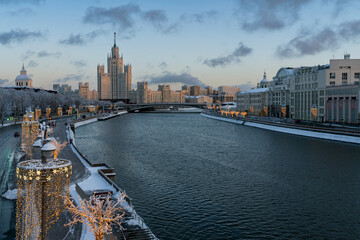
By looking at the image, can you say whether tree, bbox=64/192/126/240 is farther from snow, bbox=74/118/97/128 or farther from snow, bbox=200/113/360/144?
snow, bbox=74/118/97/128

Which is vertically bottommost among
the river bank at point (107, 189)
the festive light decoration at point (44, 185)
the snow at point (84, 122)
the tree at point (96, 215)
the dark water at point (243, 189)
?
the dark water at point (243, 189)

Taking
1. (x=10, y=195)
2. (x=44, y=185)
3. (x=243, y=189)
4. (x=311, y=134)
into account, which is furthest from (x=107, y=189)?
(x=311, y=134)

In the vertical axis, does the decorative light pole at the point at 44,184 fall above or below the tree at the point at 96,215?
above

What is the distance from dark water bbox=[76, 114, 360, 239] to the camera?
18422 mm

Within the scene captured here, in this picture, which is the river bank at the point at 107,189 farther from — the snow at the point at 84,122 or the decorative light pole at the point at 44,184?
the snow at the point at 84,122

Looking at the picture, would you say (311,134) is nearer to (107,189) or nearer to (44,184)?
(107,189)

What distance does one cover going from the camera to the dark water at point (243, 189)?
725 inches

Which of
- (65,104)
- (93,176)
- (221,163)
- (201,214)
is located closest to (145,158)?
(221,163)

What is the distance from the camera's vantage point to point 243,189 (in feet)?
83.4

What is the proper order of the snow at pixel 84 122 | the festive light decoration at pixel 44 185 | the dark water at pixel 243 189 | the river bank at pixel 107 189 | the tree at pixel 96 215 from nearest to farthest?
1. the festive light decoration at pixel 44 185
2. the tree at pixel 96 215
3. the river bank at pixel 107 189
4. the dark water at pixel 243 189
5. the snow at pixel 84 122

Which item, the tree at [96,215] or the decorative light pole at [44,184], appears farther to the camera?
the tree at [96,215]

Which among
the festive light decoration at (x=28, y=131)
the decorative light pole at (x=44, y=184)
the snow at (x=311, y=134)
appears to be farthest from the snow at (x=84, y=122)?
the decorative light pole at (x=44, y=184)

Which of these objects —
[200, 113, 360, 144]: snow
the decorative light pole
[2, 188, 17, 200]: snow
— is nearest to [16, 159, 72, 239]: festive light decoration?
the decorative light pole

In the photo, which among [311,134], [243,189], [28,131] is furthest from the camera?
[311,134]
